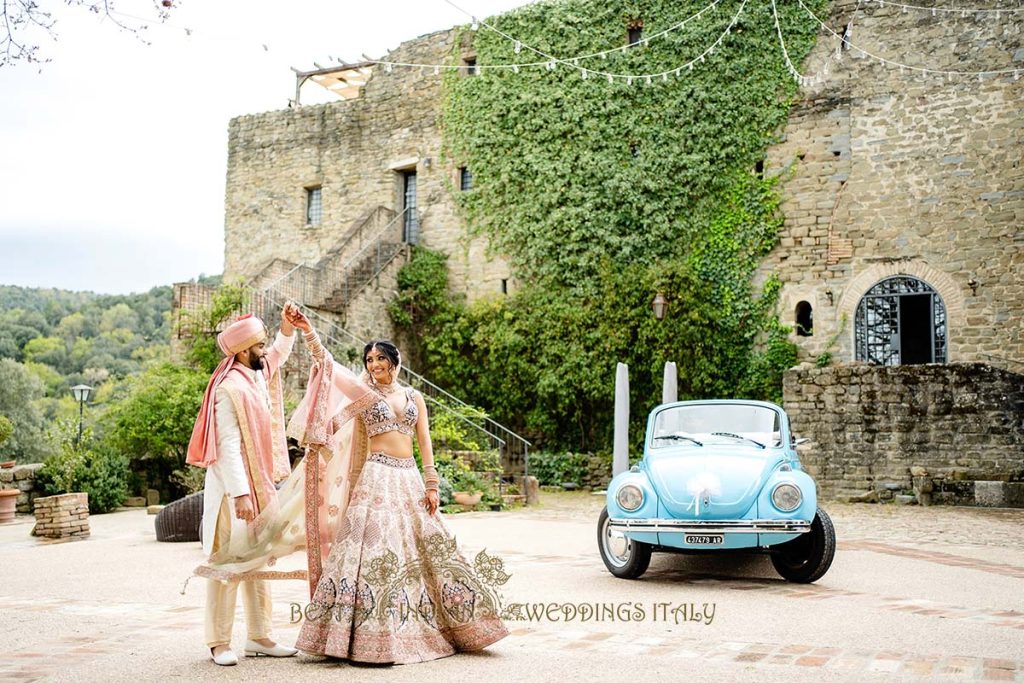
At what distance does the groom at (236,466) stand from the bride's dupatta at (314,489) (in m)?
0.07

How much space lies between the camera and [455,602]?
14.5 feet

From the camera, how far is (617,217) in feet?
59.5

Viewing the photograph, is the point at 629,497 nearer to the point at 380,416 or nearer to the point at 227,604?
the point at 380,416

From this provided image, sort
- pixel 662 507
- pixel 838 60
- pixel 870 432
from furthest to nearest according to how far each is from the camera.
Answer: pixel 838 60
pixel 870 432
pixel 662 507

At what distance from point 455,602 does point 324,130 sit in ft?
66.1

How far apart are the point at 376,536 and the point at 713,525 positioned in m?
3.09

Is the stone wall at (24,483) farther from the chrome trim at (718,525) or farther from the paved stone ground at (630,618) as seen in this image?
the chrome trim at (718,525)

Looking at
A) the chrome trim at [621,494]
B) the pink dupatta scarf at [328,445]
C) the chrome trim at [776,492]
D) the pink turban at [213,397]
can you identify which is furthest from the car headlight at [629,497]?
the pink turban at [213,397]

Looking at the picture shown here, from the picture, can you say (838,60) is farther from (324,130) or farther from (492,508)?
(324,130)

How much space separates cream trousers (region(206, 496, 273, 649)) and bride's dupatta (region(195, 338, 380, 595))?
0.19 ft

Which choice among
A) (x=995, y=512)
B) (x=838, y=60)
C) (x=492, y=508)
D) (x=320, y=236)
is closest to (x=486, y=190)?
(x=320, y=236)

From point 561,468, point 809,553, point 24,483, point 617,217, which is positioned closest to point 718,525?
point 809,553

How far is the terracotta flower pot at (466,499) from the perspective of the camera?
1299cm

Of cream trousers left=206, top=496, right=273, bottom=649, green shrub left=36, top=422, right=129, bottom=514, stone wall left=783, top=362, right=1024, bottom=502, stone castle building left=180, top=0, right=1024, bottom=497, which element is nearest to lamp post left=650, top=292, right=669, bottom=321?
stone castle building left=180, top=0, right=1024, bottom=497
